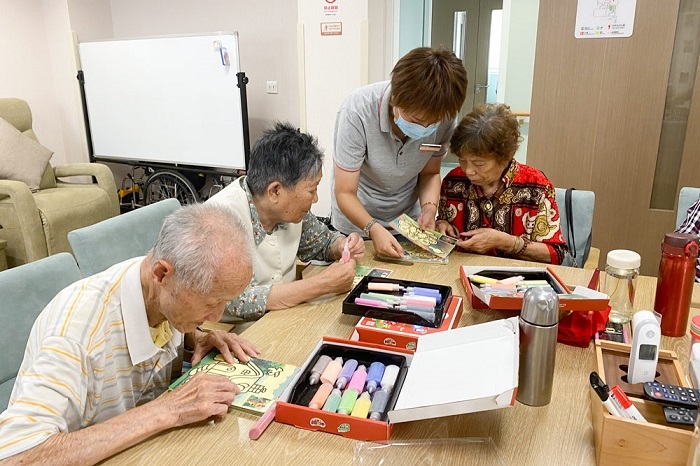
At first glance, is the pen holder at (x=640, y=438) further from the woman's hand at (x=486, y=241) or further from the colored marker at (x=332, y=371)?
the woman's hand at (x=486, y=241)

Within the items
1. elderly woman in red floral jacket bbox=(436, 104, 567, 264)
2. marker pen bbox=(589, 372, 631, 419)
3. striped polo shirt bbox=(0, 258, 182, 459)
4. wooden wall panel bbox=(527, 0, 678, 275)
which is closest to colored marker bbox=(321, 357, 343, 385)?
striped polo shirt bbox=(0, 258, 182, 459)

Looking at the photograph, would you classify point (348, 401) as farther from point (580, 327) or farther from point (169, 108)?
point (169, 108)

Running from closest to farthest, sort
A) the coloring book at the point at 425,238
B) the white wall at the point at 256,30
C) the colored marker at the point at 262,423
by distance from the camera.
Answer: the colored marker at the point at 262,423
the coloring book at the point at 425,238
the white wall at the point at 256,30

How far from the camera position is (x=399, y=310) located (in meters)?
1.35

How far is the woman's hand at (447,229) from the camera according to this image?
2.02 metres

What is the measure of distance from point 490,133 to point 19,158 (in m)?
3.76

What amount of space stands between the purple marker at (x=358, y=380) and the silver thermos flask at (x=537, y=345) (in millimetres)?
310

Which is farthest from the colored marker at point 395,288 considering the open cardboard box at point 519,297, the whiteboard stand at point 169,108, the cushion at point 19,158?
the cushion at point 19,158

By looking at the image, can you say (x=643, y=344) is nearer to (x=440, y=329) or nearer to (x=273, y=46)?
(x=440, y=329)

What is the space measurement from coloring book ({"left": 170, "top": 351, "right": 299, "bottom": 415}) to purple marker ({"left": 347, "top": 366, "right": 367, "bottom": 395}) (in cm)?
14

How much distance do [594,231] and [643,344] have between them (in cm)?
256

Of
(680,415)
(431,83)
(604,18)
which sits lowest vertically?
(680,415)

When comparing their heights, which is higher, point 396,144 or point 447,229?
point 396,144

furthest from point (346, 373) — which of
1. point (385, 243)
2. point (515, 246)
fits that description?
point (515, 246)
